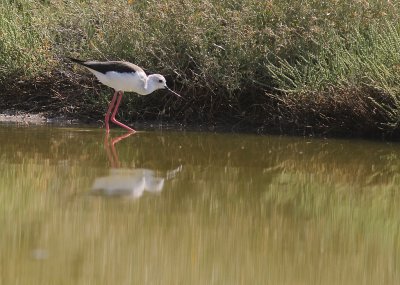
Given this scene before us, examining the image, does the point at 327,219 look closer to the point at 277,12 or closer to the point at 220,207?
the point at 220,207

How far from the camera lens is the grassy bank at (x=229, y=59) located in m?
10.4

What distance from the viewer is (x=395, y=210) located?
23.1 ft

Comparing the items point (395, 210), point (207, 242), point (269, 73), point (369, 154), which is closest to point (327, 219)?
point (395, 210)

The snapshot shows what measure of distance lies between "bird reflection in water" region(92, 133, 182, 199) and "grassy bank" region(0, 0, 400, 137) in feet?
8.64

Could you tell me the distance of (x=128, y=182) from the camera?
7.66 meters

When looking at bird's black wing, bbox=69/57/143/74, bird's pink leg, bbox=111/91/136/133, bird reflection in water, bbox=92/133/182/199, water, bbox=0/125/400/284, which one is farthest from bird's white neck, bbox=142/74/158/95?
bird reflection in water, bbox=92/133/182/199

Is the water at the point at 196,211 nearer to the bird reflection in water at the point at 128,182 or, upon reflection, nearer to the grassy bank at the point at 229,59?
the bird reflection in water at the point at 128,182

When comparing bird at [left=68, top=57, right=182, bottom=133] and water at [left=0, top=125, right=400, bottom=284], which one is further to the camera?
bird at [left=68, top=57, right=182, bottom=133]

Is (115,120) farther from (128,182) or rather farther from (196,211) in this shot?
(196,211)

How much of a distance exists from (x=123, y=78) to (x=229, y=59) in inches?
52.0

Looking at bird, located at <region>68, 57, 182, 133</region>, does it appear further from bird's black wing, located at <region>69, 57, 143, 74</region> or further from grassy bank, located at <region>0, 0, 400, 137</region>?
grassy bank, located at <region>0, 0, 400, 137</region>

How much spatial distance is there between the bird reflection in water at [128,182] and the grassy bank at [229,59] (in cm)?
263

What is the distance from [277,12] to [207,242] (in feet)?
18.1

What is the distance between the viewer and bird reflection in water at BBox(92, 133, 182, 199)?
7.25m
